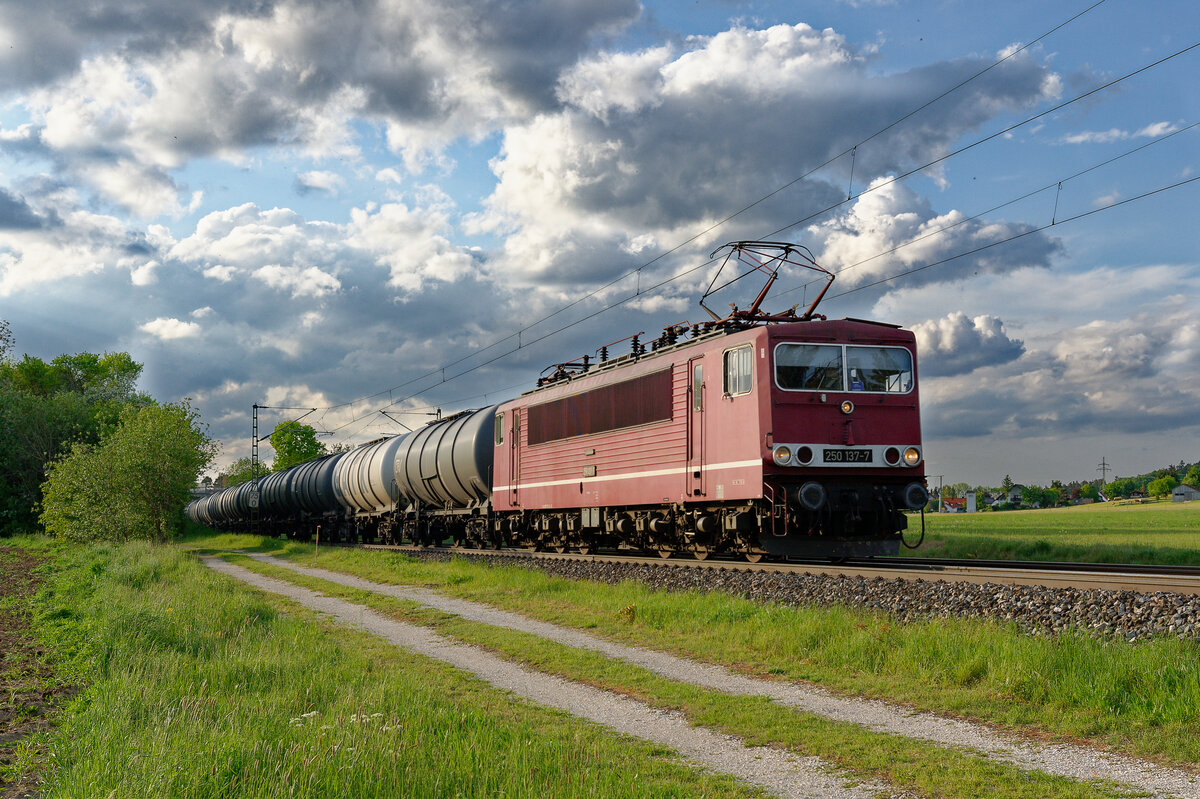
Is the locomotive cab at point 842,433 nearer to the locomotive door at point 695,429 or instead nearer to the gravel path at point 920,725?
the locomotive door at point 695,429

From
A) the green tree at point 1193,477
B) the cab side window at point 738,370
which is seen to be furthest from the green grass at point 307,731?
the green tree at point 1193,477

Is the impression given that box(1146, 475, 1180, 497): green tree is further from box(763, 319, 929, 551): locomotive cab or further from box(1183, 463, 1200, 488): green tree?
box(763, 319, 929, 551): locomotive cab

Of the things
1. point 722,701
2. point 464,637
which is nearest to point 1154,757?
point 722,701

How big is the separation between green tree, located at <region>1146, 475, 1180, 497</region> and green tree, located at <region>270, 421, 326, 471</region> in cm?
13545

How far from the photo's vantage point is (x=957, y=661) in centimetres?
870

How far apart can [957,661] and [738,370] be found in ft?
27.4

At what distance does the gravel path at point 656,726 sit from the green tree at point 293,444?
112710 millimetres

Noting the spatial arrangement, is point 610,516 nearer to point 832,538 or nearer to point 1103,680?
point 832,538

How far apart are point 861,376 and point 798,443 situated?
6.47 ft

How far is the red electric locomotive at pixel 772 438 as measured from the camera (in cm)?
1564

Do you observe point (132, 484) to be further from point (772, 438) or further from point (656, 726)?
point (656, 726)

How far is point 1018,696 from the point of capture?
25.9ft

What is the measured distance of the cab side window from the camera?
52.9ft

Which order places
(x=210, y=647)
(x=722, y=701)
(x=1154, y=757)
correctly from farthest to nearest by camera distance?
(x=210, y=647), (x=722, y=701), (x=1154, y=757)
